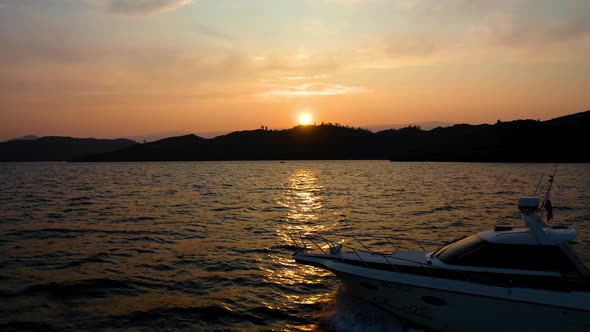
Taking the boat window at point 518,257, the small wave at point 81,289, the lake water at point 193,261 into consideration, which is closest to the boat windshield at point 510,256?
the boat window at point 518,257

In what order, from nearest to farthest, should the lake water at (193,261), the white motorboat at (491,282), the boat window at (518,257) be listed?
the white motorboat at (491,282) < the boat window at (518,257) < the lake water at (193,261)

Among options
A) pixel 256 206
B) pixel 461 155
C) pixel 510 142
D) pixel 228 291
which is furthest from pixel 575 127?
pixel 228 291

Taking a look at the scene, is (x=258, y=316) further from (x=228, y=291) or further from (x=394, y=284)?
(x=394, y=284)

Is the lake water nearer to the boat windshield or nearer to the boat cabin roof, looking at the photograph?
the boat windshield

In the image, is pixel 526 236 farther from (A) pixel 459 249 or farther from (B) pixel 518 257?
(A) pixel 459 249

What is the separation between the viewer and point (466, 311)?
29.7 ft

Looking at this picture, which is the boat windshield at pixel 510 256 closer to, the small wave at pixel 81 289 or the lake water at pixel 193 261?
the lake water at pixel 193 261

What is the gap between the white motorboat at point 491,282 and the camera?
860cm

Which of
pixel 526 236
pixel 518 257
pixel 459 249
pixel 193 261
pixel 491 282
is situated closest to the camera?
pixel 491 282

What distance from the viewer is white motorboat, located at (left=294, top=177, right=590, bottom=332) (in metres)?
8.60

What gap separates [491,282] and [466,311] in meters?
0.79

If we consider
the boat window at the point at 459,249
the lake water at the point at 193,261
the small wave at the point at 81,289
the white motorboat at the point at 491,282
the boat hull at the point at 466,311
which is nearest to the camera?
the boat hull at the point at 466,311

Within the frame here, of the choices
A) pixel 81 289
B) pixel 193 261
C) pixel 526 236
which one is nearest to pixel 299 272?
pixel 193 261

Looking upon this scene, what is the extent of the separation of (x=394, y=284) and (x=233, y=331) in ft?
13.5
